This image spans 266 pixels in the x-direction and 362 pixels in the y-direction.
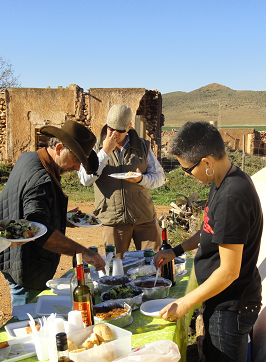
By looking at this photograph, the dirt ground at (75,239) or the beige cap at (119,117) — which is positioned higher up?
the beige cap at (119,117)

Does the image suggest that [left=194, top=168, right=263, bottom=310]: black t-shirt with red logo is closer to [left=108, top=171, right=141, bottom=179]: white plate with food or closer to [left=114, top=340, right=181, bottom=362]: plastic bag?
[left=114, top=340, right=181, bottom=362]: plastic bag

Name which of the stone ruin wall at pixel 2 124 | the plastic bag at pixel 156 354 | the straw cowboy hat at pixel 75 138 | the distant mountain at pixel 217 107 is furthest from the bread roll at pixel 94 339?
the distant mountain at pixel 217 107

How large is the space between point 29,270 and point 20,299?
283 mm

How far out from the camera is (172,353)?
1.60 metres

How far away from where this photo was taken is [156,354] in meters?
1.56

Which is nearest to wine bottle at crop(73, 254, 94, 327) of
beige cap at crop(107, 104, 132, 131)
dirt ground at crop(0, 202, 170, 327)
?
beige cap at crop(107, 104, 132, 131)

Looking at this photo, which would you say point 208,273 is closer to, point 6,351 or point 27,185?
point 6,351

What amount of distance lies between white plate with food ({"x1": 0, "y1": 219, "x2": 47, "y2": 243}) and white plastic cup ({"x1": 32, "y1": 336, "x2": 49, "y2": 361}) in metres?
0.65

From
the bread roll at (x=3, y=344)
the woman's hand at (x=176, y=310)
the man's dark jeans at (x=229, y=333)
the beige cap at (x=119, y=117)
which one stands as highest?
the beige cap at (x=119, y=117)

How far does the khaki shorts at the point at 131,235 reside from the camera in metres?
3.82

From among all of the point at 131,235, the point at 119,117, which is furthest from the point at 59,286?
the point at 119,117

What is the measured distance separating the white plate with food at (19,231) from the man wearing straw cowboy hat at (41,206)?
17cm

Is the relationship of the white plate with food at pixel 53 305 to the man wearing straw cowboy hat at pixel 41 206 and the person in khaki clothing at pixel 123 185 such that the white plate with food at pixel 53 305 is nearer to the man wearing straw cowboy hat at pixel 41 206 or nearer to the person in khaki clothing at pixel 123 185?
the man wearing straw cowboy hat at pixel 41 206

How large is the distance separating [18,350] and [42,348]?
185 millimetres
